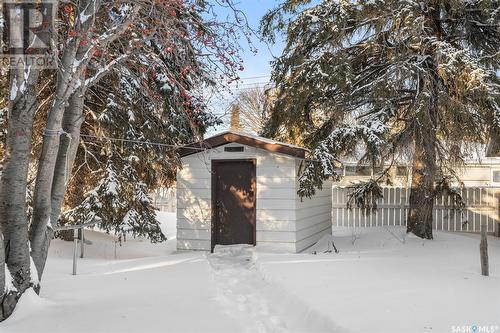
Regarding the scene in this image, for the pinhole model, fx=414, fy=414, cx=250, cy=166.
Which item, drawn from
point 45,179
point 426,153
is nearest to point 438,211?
point 426,153

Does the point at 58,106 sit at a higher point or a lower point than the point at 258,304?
higher

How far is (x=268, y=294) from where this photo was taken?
541 cm

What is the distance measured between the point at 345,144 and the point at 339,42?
2449mm

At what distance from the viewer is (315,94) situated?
32.1 ft

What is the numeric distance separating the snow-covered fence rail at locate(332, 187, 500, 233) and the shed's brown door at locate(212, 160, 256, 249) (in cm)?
502

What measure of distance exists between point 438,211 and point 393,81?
19.6ft

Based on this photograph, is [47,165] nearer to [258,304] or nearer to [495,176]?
[258,304]

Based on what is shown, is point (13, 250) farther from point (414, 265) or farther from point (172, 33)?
point (414, 265)

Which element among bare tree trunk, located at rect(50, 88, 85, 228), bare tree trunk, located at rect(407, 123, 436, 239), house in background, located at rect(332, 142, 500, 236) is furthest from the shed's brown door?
house in background, located at rect(332, 142, 500, 236)

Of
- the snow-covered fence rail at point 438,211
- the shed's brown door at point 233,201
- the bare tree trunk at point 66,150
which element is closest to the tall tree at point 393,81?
the shed's brown door at point 233,201

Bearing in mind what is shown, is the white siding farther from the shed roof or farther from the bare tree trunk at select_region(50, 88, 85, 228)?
the bare tree trunk at select_region(50, 88, 85, 228)

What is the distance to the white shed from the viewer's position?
8.62 meters

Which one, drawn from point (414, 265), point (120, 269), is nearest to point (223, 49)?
point (120, 269)

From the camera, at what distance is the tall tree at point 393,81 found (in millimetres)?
8414
